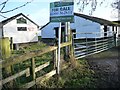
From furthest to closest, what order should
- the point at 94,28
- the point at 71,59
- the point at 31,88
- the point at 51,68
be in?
the point at 94,28, the point at 71,59, the point at 51,68, the point at 31,88

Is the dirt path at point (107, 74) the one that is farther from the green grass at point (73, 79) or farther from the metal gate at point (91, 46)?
the metal gate at point (91, 46)

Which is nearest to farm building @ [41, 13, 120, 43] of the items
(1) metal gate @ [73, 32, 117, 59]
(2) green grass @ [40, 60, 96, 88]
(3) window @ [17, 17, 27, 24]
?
(3) window @ [17, 17, 27, 24]

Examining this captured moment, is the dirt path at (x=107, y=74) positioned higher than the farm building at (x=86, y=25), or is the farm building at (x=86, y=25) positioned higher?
the farm building at (x=86, y=25)

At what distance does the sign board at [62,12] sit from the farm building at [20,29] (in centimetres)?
2473

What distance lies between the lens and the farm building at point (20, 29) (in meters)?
33.3

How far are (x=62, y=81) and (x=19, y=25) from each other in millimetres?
27699

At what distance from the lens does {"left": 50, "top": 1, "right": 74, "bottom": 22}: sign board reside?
8.10 meters

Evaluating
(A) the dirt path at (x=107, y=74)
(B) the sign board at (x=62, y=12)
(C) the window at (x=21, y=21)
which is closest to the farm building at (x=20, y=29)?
(C) the window at (x=21, y=21)

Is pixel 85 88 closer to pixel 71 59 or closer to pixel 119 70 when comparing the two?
pixel 71 59

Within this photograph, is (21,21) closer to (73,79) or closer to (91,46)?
(91,46)

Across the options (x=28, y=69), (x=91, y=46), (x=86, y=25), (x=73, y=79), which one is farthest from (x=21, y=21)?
(x=28, y=69)

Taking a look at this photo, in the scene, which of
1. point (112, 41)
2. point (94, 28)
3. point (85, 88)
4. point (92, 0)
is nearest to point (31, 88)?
point (85, 88)

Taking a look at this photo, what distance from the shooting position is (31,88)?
683cm

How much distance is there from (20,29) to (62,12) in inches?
1066
